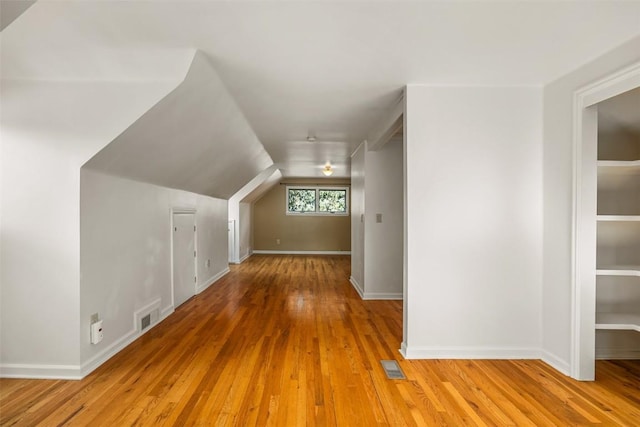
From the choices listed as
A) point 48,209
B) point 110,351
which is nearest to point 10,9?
point 48,209

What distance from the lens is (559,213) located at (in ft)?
9.16

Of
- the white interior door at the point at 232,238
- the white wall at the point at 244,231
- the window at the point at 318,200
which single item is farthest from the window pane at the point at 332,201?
the white interior door at the point at 232,238

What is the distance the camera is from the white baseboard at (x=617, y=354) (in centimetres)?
296

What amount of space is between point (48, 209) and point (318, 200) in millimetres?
8881

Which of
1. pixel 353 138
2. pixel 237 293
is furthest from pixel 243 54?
pixel 237 293

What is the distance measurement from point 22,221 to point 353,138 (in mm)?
3858

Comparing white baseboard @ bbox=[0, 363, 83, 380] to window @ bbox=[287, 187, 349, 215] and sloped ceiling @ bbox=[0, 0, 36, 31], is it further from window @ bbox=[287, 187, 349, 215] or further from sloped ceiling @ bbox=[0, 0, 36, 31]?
window @ bbox=[287, 187, 349, 215]

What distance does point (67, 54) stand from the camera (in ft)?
7.54

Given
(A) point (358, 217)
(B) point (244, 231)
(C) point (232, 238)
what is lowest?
(C) point (232, 238)

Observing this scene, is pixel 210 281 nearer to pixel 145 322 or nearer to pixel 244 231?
pixel 145 322

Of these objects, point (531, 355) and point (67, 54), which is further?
point (531, 355)

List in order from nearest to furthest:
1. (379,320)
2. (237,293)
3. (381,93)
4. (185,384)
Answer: (185,384) < (381,93) < (379,320) < (237,293)

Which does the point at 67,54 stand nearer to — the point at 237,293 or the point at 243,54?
the point at 243,54

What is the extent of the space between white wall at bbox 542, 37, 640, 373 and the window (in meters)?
8.35
